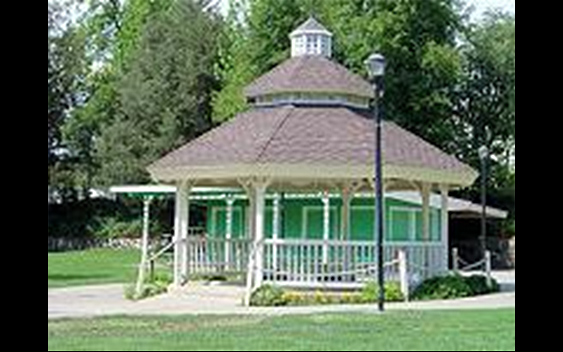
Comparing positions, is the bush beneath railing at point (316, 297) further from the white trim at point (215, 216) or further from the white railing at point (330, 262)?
the white trim at point (215, 216)

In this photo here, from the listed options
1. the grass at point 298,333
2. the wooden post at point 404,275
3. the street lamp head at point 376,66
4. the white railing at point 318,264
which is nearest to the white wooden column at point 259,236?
the white railing at point 318,264

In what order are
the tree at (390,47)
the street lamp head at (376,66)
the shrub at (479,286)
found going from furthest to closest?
the tree at (390,47), the shrub at (479,286), the street lamp head at (376,66)

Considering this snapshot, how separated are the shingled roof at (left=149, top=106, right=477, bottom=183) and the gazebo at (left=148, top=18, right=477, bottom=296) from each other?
0.08 feet

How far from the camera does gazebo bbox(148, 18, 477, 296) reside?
24953mm

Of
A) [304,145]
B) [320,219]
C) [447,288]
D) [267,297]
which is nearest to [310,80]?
[304,145]

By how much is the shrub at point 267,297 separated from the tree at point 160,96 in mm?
32785

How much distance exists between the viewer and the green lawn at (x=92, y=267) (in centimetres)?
3355

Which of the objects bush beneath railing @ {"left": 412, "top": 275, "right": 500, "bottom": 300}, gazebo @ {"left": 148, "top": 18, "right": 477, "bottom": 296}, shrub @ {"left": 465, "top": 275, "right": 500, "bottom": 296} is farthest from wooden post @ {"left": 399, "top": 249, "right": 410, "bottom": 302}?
shrub @ {"left": 465, "top": 275, "right": 500, "bottom": 296}

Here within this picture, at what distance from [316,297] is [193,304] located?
2.72m

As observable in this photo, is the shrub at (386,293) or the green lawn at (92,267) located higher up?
the shrub at (386,293)

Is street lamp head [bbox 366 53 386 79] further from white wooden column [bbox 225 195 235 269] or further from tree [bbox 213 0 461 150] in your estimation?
tree [bbox 213 0 461 150]

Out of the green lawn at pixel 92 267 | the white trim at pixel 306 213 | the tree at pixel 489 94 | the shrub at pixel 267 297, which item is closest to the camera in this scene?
the shrub at pixel 267 297

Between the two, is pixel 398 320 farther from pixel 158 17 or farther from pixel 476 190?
pixel 158 17

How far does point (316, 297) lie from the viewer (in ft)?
78.6
